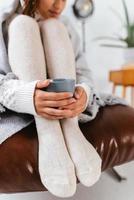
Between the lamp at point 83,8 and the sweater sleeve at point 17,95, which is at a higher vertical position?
the lamp at point 83,8

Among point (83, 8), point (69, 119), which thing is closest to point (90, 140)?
point (69, 119)

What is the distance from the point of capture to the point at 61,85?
601 mm

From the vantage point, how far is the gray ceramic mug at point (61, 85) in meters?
0.60

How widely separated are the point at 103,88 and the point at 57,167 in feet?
4.59

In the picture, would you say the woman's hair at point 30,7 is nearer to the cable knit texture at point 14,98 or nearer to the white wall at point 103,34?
the cable knit texture at point 14,98

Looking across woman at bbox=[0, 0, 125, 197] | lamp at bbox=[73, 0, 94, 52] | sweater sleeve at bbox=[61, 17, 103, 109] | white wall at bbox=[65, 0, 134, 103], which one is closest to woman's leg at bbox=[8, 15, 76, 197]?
woman at bbox=[0, 0, 125, 197]

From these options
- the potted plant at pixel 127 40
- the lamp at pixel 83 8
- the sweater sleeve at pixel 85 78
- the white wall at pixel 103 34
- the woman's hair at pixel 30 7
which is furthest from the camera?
the white wall at pixel 103 34

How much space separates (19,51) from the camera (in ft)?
2.20

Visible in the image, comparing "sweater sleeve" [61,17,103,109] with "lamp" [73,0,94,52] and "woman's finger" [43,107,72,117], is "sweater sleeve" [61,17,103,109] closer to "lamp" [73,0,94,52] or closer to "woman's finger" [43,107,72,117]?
"woman's finger" [43,107,72,117]

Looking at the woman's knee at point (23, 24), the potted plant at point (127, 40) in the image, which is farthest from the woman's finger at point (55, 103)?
the potted plant at point (127, 40)

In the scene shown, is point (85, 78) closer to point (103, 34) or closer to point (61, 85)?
point (61, 85)

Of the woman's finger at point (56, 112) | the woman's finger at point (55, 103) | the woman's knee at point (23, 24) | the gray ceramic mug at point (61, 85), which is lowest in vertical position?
the woman's finger at point (56, 112)

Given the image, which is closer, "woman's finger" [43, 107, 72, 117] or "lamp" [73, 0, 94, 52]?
"woman's finger" [43, 107, 72, 117]

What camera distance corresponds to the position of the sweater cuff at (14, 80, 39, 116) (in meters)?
0.60
